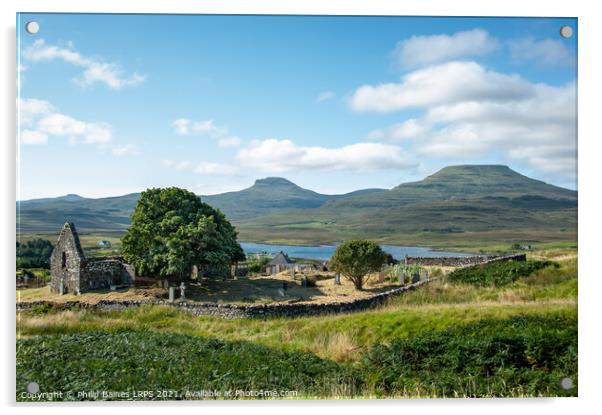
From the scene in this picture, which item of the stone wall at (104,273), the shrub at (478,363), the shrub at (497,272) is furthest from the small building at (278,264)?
the shrub at (478,363)

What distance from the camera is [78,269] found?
36.6ft

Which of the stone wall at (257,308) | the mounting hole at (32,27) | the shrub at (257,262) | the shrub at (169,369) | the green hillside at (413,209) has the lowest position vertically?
the shrub at (169,369)

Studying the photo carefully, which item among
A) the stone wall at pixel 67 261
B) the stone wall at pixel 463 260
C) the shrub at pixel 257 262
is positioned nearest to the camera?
the stone wall at pixel 67 261

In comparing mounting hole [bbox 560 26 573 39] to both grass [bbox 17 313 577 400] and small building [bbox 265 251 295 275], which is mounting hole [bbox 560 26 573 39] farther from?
small building [bbox 265 251 295 275]

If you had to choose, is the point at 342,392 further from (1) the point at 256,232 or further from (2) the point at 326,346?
(1) the point at 256,232

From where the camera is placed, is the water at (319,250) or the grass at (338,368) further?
the water at (319,250)

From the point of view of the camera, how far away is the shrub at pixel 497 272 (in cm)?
1068

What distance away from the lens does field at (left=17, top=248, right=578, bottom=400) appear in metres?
6.79

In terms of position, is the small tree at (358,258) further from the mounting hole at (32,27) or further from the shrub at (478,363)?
the mounting hole at (32,27)

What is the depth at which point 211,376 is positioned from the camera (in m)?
6.90

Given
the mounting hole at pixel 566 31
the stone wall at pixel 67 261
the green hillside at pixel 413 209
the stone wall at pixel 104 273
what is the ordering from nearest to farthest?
the mounting hole at pixel 566 31 → the green hillside at pixel 413 209 → the stone wall at pixel 67 261 → the stone wall at pixel 104 273

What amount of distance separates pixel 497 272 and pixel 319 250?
18.3 feet

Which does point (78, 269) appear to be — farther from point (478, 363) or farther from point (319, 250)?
point (478, 363)

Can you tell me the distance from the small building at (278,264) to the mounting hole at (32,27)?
409 inches
